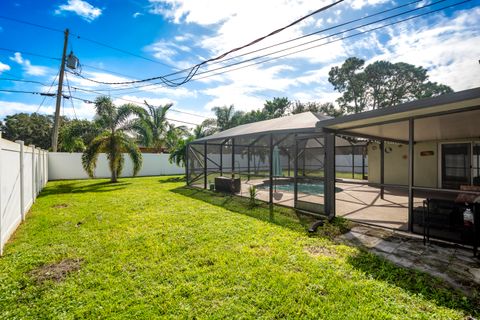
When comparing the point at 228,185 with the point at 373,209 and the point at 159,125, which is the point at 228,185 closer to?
the point at 373,209

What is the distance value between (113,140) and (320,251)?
11.6 meters

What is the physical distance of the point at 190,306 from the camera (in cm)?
229

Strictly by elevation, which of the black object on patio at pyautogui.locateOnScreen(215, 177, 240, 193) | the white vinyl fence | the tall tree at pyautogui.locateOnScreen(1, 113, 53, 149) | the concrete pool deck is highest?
the tall tree at pyautogui.locateOnScreen(1, 113, 53, 149)

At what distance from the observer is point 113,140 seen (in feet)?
38.1

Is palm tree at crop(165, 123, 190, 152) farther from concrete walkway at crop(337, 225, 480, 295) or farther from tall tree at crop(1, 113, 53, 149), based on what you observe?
tall tree at crop(1, 113, 53, 149)

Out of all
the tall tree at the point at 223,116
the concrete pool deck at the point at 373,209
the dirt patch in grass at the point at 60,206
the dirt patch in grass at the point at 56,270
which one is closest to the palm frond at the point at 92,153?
the dirt patch in grass at the point at 60,206

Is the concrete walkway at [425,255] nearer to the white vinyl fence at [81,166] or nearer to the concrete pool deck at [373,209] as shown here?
the concrete pool deck at [373,209]

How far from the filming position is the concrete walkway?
279 centimetres

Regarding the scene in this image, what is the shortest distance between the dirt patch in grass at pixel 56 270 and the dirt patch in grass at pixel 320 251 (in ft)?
11.6

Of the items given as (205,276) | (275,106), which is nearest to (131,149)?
(205,276)

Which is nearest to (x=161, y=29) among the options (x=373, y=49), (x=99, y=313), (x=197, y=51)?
(x=197, y=51)

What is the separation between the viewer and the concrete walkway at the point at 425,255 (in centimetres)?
279

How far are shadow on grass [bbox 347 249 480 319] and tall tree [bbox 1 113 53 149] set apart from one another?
35.1 metres

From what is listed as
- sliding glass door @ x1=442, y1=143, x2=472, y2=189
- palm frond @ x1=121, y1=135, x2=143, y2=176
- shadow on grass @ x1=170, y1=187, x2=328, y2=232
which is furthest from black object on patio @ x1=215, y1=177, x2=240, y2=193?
sliding glass door @ x1=442, y1=143, x2=472, y2=189
